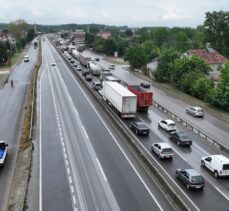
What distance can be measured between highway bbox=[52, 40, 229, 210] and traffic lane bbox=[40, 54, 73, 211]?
27.3ft

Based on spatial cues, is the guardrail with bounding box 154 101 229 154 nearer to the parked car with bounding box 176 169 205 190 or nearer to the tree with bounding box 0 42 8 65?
the parked car with bounding box 176 169 205 190

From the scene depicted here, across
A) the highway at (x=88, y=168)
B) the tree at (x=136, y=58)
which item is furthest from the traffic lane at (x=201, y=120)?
the tree at (x=136, y=58)

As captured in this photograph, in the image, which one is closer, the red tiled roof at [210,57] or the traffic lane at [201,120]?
the traffic lane at [201,120]

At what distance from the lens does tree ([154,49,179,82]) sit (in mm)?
87562

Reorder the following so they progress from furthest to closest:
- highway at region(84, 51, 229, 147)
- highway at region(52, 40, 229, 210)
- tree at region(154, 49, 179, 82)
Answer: tree at region(154, 49, 179, 82) → highway at region(84, 51, 229, 147) → highway at region(52, 40, 229, 210)

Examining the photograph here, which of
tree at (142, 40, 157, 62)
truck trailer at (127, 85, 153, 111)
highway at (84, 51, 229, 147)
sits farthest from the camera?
tree at (142, 40, 157, 62)

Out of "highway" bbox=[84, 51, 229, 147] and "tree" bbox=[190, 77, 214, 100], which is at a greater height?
"tree" bbox=[190, 77, 214, 100]

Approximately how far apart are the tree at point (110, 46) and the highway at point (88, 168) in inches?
4259

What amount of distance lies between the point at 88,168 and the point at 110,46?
441 ft

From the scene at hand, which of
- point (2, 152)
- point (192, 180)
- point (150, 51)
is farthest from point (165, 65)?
point (192, 180)

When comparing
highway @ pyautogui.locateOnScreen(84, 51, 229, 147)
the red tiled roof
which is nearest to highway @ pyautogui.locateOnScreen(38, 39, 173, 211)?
highway @ pyautogui.locateOnScreen(84, 51, 229, 147)

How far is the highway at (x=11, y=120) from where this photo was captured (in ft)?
107

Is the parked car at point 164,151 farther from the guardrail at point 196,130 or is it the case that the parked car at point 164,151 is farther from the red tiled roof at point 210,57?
the red tiled roof at point 210,57

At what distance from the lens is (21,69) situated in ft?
374
